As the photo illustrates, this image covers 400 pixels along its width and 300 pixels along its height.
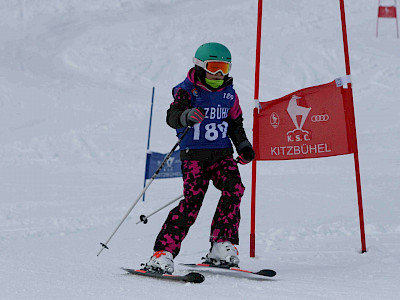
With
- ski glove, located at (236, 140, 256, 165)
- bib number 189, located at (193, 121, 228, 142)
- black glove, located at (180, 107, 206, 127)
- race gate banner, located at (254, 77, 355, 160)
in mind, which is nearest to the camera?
black glove, located at (180, 107, 206, 127)

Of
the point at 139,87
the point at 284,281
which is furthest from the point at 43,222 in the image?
the point at 139,87

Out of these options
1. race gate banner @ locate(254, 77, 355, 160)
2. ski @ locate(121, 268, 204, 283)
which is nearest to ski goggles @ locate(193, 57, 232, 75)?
race gate banner @ locate(254, 77, 355, 160)

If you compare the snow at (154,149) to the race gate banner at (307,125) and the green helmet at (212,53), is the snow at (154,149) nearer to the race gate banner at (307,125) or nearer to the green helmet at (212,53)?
the race gate banner at (307,125)

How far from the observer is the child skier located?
369cm

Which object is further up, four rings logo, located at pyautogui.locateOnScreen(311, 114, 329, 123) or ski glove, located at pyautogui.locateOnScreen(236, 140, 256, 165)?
four rings logo, located at pyautogui.locateOnScreen(311, 114, 329, 123)

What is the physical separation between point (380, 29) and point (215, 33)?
574 cm

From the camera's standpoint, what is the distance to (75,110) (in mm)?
14922

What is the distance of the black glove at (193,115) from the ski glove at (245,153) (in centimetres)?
53

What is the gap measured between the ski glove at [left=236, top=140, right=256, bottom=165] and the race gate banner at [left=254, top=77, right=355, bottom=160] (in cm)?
72

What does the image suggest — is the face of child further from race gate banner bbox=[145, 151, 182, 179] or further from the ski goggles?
race gate banner bbox=[145, 151, 182, 179]

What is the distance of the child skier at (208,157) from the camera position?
3.69m

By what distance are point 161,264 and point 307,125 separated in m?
1.71

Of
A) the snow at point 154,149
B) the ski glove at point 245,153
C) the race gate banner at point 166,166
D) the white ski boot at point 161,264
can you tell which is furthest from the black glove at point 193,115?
the race gate banner at point 166,166

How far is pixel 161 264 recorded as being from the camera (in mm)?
3502
